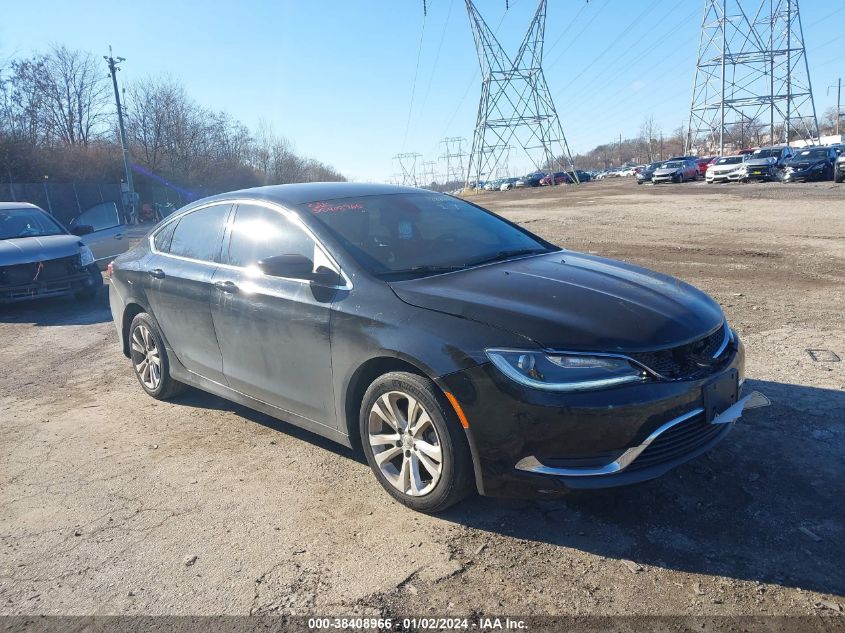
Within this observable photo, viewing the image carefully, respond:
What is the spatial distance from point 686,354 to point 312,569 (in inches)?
80.0

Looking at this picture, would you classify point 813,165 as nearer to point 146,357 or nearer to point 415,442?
point 146,357

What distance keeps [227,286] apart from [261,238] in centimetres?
40

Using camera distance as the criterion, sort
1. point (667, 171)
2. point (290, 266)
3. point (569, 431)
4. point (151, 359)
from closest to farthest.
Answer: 1. point (569, 431)
2. point (290, 266)
3. point (151, 359)
4. point (667, 171)

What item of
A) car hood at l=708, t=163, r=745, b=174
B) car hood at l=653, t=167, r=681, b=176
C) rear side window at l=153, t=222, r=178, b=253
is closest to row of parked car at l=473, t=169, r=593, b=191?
car hood at l=653, t=167, r=681, b=176

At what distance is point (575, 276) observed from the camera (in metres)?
3.78

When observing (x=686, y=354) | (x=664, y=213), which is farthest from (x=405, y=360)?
(x=664, y=213)

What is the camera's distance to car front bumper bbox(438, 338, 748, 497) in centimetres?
283

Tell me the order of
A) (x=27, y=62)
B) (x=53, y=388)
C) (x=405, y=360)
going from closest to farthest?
(x=405, y=360) < (x=53, y=388) < (x=27, y=62)

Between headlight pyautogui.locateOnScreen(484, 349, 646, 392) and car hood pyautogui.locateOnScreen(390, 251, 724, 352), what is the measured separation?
0.18 ft

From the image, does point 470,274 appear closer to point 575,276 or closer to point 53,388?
point 575,276

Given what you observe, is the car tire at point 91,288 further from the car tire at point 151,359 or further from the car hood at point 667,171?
the car hood at point 667,171

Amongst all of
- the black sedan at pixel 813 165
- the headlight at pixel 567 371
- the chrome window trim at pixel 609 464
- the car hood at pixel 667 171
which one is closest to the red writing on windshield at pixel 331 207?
the headlight at pixel 567 371

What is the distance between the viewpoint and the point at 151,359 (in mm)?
5340

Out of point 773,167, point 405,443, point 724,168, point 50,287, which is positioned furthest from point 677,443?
point 724,168
